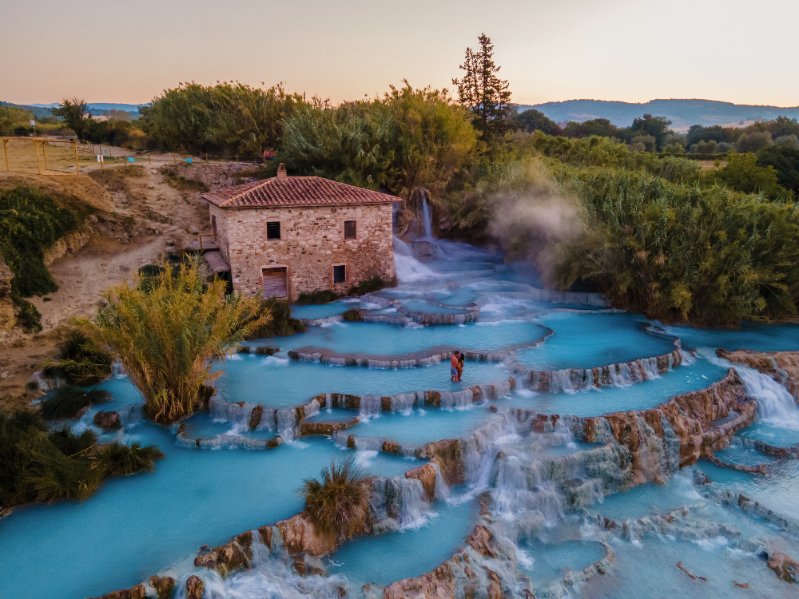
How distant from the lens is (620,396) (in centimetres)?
1597

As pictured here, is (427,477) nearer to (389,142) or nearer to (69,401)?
(69,401)

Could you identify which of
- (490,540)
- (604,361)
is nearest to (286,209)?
(604,361)

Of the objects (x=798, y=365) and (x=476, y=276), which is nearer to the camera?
(x=798, y=365)

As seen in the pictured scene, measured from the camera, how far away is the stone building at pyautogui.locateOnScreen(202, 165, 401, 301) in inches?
863

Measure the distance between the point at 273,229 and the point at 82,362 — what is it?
849 centimetres

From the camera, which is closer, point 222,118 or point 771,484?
point 771,484

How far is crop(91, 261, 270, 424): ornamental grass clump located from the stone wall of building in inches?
269

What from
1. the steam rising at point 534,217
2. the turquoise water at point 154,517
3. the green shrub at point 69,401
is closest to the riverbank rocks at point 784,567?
the turquoise water at point 154,517

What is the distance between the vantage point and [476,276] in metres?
27.6

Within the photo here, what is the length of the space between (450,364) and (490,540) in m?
6.48

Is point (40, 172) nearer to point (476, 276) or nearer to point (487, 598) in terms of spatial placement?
point (476, 276)

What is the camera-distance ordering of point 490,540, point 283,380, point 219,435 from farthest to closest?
point 283,380 < point 219,435 < point 490,540

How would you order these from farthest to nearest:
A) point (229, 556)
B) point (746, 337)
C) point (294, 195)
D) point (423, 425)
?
point (294, 195) → point (746, 337) → point (423, 425) → point (229, 556)

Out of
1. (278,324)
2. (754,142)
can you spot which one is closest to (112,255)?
(278,324)
